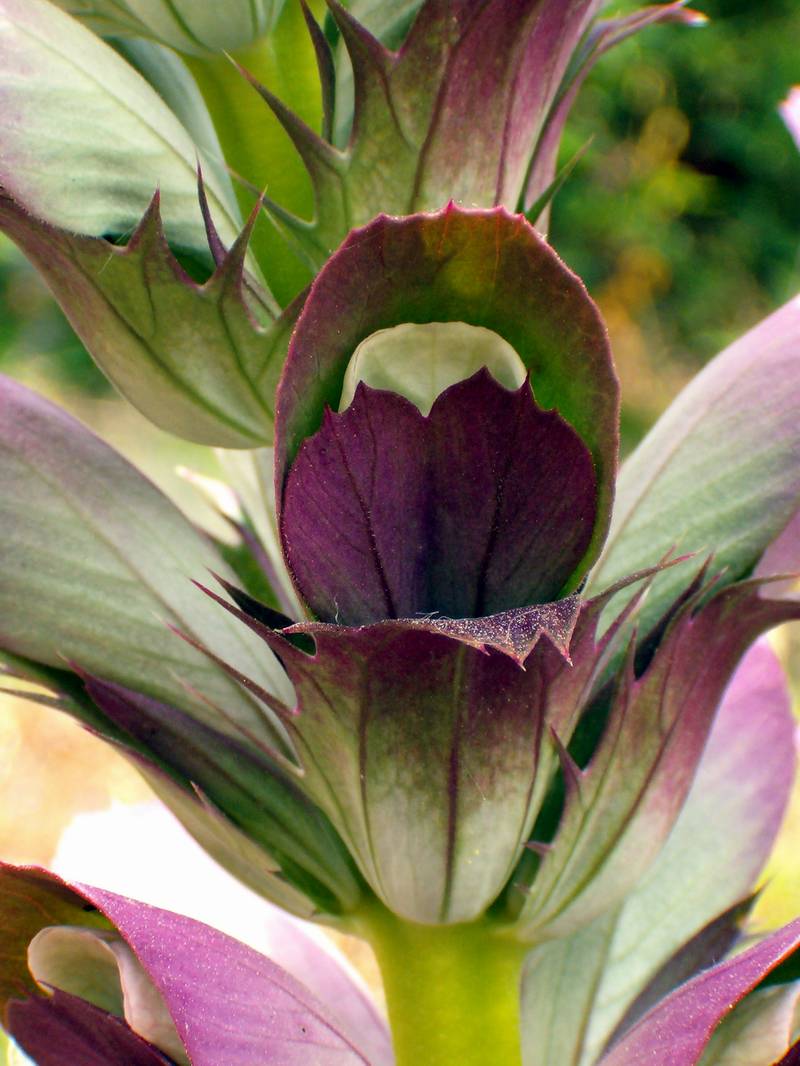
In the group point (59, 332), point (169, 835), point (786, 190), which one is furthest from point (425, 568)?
point (786, 190)

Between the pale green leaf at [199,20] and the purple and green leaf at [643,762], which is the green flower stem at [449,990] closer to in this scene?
the purple and green leaf at [643,762]

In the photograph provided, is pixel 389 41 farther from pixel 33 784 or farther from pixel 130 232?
pixel 33 784

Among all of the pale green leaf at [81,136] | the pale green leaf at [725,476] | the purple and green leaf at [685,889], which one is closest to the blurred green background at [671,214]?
the purple and green leaf at [685,889]

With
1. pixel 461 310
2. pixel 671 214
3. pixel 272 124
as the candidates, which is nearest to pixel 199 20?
pixel 272 124

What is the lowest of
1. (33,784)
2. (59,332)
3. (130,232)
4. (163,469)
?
(130,232)

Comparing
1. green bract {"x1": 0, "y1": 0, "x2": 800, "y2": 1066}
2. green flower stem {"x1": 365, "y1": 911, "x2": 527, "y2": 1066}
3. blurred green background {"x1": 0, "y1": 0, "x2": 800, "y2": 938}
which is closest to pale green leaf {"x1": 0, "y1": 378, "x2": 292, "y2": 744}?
green bract {"x1": 0, "y1": 0, "x2": 800, "y2": 1066}

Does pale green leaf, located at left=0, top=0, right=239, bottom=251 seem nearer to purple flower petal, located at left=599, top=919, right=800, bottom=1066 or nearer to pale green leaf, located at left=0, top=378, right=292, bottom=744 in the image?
pale green leaf, located at left=0, top=378, right=292, bottom=744
